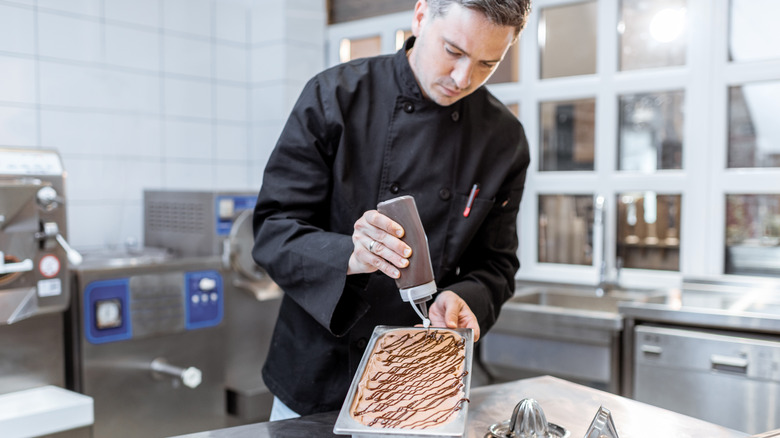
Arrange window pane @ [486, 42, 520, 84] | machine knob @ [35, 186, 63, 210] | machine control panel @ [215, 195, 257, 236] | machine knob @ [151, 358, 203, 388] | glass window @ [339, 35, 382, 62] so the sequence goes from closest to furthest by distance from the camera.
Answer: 1. machine knob @ [35, 186, 63, 210]
2. machine knob @ [151, 358, 203, 388]
3. machine control panel @ [215, 195, 257, 236]
4. window pane @ [486, 42, 520, 84]
5. glass window @ [339, 35, 382, 62]

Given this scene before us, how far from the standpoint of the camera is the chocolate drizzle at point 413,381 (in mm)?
958

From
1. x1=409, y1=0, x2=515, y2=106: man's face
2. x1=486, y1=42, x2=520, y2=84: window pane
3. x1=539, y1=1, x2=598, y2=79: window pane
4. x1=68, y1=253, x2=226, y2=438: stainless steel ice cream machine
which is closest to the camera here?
x1=409, y1=0, x2=515, y2=106: man's face

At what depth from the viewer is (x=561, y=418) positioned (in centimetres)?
117

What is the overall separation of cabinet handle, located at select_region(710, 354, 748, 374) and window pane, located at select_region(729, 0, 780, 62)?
1.36 m

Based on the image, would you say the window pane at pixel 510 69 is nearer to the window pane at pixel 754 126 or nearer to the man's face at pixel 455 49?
the window pane at pixel 754 126

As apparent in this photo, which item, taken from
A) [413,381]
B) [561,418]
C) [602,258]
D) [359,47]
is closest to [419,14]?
[413,381]

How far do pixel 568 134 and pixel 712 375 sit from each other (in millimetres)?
1490

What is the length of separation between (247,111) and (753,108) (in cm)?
258

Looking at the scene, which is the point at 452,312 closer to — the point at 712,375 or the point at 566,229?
the point at 712,375

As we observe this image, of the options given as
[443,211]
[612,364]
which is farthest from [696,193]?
[443,211]

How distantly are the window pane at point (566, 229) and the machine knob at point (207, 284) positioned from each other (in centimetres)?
166

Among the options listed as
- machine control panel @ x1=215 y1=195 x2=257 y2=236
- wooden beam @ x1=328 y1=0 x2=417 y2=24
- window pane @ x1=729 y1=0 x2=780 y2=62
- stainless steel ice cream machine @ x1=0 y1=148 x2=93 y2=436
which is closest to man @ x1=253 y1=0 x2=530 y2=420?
stainless steel ice cream machine @ x1=0 y1=148 x2=93 y2=436

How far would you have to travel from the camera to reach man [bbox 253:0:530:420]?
1.27m

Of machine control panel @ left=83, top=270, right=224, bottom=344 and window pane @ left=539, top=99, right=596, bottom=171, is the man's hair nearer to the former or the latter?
machine control panel @ left=83, top=270, right=224, bottom=344
